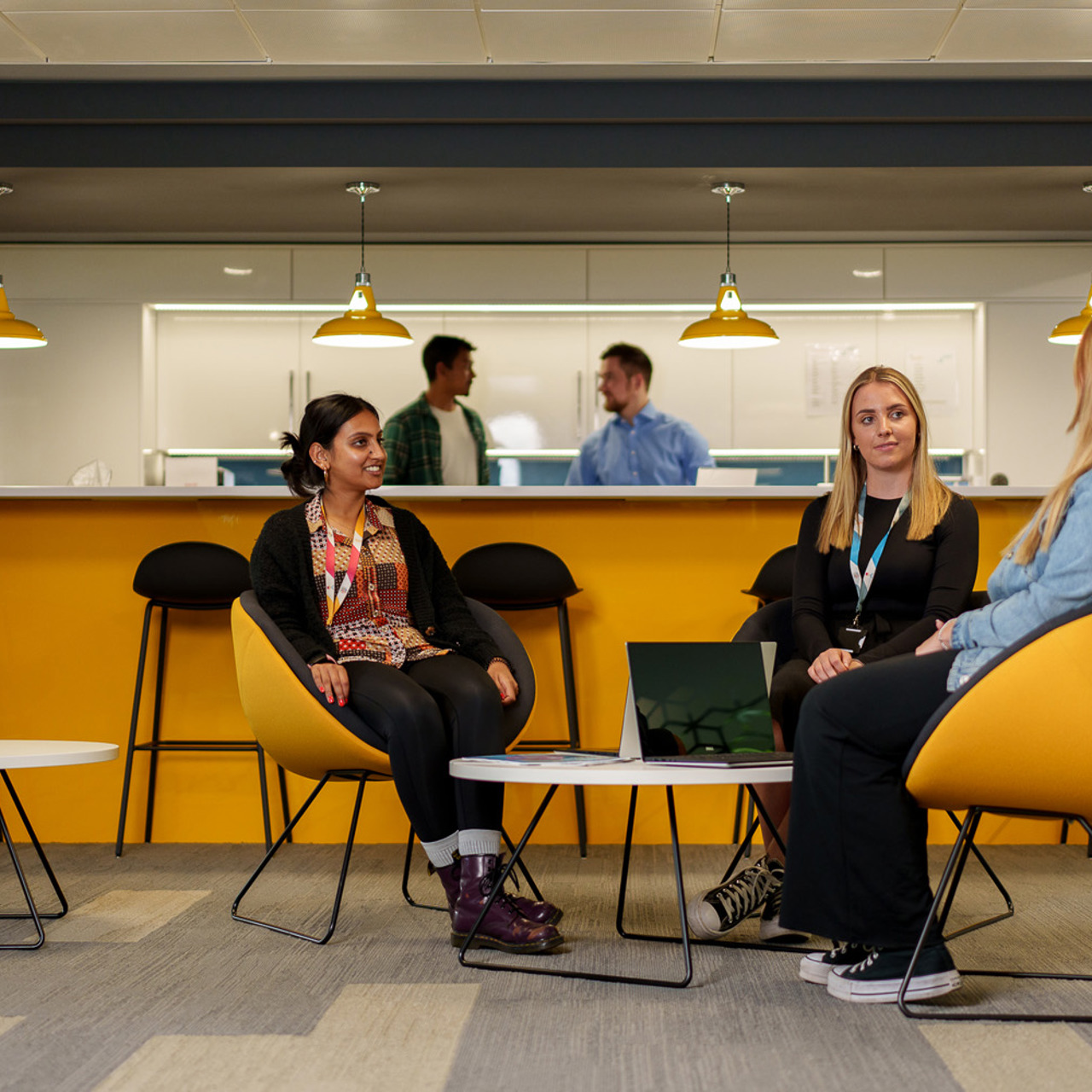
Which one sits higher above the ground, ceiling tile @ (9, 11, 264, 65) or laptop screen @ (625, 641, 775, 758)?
ceiling tile @ (9, 11, 264, 65)

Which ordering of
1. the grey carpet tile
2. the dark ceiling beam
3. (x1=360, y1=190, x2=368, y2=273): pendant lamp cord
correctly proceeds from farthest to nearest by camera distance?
(x1=360, y1=190, x2=368, y2=273): pendant lamp cord
the dark ceiling beam
the grey carpet tile

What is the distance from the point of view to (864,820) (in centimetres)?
194

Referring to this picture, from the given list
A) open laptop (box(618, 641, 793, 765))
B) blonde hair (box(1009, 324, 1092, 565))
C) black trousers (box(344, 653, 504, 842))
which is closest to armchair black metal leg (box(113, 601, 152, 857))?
black trousers (box(344, 653, 504, 842))

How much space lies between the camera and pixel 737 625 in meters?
3.54

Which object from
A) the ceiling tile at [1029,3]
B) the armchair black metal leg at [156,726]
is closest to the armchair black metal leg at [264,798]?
the armchair black metal leg at [156,726]

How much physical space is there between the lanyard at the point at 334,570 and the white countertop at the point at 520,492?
63cm

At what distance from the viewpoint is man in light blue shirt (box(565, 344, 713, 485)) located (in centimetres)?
555

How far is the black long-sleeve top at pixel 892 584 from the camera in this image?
257 centimetres

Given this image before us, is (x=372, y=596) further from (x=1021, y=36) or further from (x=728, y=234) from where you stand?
(x=728, y=234)

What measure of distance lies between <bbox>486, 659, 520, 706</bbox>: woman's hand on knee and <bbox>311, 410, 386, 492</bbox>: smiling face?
51cm

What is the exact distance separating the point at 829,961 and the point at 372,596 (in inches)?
50.7

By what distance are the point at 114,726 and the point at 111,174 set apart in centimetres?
319

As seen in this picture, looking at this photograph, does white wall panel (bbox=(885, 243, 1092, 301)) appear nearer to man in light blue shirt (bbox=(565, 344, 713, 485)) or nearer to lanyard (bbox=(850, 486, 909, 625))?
man in light blue shirt (bbox=(565, 344, 713, 485))

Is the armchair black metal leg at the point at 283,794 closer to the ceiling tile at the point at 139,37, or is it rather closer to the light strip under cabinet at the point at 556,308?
the ceiling tile at the point at 139,37
